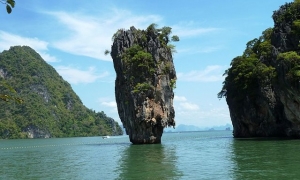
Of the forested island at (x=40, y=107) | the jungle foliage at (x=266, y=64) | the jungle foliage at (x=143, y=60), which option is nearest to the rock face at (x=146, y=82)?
the jungle foliage at (x=143, y=60)

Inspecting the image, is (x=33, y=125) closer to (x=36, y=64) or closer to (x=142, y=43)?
(x=36, y=64)

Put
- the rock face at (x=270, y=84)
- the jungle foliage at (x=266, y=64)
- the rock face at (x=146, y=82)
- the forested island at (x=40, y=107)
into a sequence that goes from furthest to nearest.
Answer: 1. the forested island at (x=40, y=107)
2. the rock face at (x=146, y=82)
3. the rock face at (x=270, y=84)
4. the jungle foliage at (x=266, y=64)

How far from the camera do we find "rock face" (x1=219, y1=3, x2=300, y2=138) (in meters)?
35.2

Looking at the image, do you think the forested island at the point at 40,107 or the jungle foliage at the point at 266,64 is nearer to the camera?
the jungle foliage at the point at 266,64

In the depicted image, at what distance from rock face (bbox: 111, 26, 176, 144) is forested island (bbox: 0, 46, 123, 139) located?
8291 centimetres

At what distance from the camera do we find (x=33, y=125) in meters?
119

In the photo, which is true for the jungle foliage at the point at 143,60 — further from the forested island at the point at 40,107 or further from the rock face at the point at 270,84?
the forested island at the point at 40,107

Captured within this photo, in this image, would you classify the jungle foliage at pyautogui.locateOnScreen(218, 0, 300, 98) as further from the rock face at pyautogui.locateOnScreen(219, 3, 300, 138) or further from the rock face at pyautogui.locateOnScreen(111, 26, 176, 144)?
the rock face at pyautogui.locateOnScreen(111, 26, 176, 144)

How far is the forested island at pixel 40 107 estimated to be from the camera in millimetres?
118938

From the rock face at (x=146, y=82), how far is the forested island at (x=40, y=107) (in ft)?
272

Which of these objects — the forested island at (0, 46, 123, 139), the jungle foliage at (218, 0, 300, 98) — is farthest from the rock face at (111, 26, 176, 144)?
the forested island at (0, 46, 123, 139)

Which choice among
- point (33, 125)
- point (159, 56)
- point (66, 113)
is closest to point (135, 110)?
point (159, 56)

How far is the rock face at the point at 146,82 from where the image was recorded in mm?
37625

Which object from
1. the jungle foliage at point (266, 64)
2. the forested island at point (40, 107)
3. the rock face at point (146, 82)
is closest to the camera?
the jungle foliage at point (266, 64)
